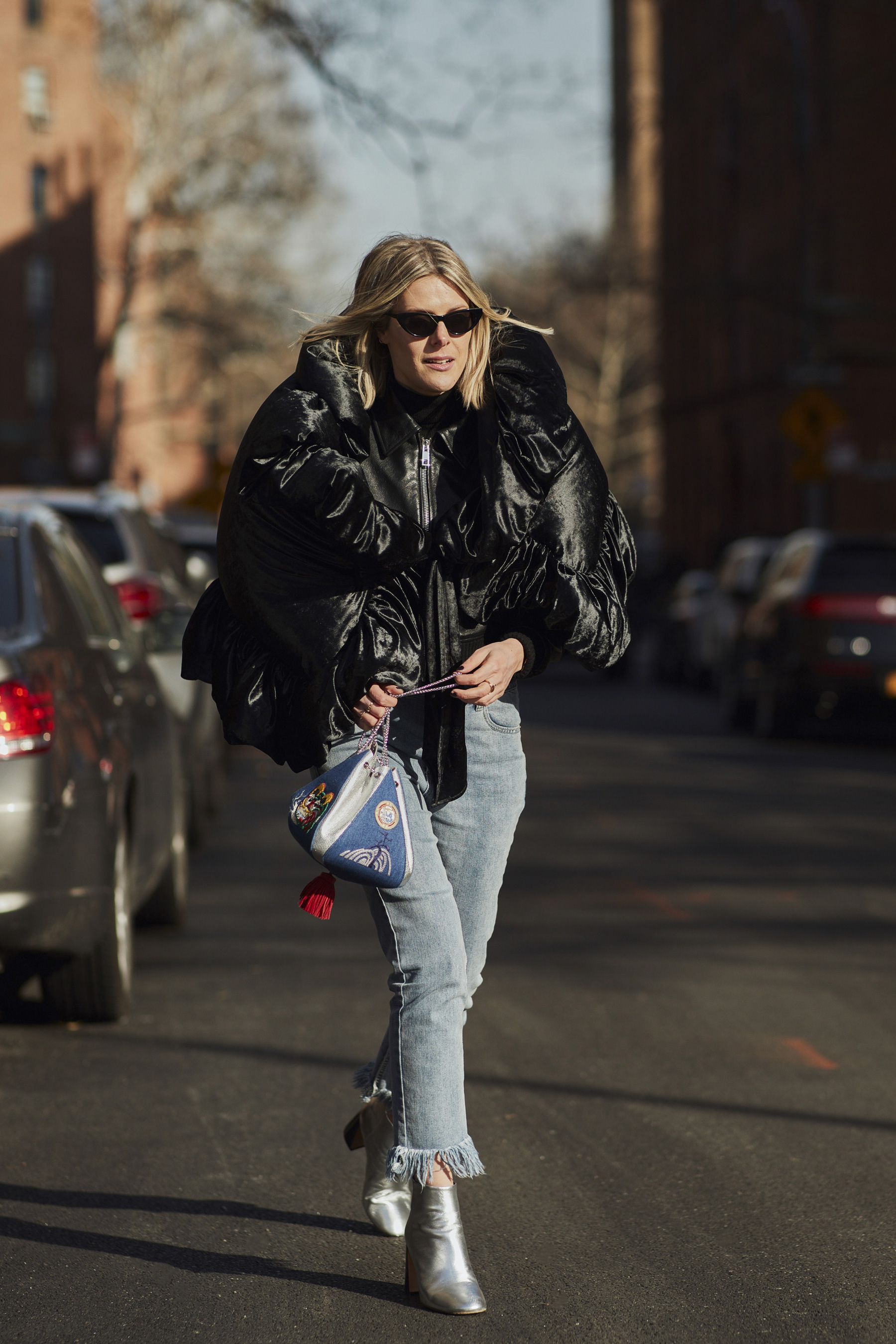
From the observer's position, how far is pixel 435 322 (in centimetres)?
366

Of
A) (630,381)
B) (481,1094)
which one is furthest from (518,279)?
(481,1094)

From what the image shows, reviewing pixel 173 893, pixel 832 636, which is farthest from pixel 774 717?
pixel 173 893

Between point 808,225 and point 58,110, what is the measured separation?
131 ft

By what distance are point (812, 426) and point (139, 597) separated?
584 inches

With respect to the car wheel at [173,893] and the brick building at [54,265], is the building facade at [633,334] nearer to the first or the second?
the brick building at [54,265]

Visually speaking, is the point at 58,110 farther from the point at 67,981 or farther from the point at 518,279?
the point at 67,981

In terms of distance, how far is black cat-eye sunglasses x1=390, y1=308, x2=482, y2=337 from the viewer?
366cm

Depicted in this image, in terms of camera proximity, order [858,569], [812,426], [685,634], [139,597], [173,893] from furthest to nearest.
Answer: [685,634], [812,426], [858,569], [139,597], [173,893]

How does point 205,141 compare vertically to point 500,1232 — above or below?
above

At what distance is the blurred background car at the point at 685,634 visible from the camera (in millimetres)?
23453

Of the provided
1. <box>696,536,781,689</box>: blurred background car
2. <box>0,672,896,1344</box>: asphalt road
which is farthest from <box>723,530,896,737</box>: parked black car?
<box>0,672,896,1344</box>: asphalt road

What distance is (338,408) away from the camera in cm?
365

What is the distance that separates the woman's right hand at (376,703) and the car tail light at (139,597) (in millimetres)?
5804

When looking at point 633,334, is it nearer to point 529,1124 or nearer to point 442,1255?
point 529,1124
